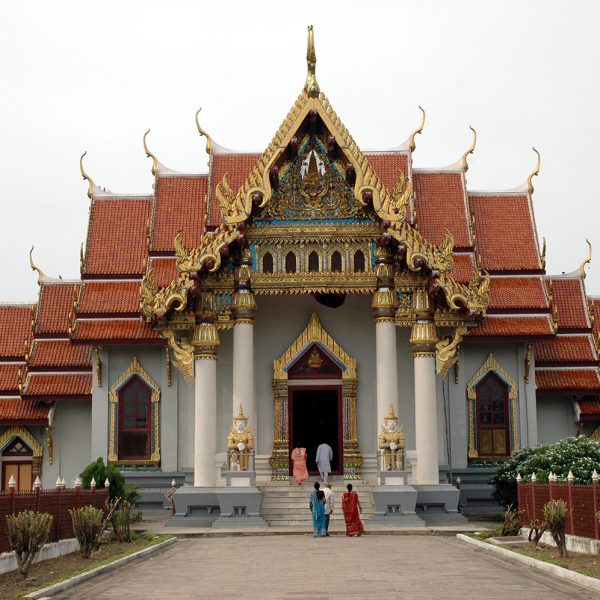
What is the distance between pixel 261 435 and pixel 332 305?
11.3ft

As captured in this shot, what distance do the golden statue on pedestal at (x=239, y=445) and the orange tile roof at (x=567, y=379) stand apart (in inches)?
327

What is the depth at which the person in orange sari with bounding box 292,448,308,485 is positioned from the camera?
1037 inches

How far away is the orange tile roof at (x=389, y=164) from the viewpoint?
3070cm

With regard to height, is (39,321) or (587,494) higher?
(39,321)

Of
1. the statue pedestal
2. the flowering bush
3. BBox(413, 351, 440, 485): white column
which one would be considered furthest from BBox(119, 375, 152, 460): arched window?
the flowering bush

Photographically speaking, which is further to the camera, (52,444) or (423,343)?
(52,444)

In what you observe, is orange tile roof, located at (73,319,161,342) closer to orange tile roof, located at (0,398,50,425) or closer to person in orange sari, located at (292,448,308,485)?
orange tile roof, located at (0,398,50,425)

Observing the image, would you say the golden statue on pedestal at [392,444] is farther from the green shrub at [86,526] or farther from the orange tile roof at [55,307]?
the orange tile roof at [55,307]

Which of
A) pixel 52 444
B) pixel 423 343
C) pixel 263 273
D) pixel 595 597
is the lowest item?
pixel 595 597

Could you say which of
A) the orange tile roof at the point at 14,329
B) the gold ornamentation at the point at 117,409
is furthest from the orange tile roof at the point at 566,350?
the orange tile roof at the point at 14,329

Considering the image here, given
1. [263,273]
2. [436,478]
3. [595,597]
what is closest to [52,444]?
[263,273]

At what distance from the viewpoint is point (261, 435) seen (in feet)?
89.8

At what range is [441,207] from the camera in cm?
3045

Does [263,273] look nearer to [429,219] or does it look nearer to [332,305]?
[332,305]
